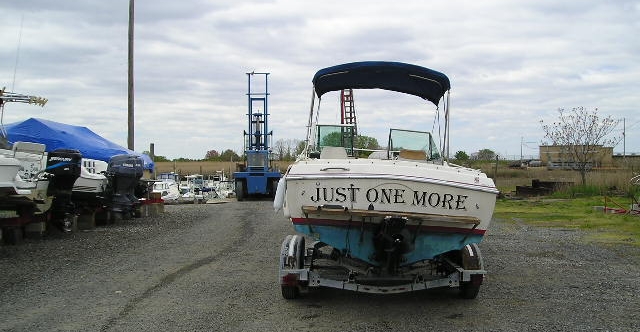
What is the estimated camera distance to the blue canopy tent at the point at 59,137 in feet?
54.7

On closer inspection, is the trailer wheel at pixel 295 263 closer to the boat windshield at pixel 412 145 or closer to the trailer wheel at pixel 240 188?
the boat windshield at pixel 412 145

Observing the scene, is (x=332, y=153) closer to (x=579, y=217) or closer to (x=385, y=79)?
(x=385, y=79)

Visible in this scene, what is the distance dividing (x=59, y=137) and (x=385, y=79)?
39.0ft

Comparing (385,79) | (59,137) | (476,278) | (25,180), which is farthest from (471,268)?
(59,137)

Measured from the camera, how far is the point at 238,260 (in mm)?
9344

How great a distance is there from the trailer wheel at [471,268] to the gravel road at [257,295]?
3.8 inches

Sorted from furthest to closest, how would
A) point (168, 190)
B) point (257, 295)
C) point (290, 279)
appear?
point (168, 190)
point (257, 295)
point (290, 279)

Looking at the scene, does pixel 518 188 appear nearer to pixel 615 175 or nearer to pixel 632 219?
pixel 615 175

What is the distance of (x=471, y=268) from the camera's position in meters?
6.61

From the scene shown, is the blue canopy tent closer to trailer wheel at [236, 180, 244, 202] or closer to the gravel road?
trailer wheel at [236, 180, 244, 202]

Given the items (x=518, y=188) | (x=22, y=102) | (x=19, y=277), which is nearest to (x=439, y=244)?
(x=19, y=277)

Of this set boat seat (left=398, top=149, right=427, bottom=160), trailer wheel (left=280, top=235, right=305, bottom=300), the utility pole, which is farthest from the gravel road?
the utility pole

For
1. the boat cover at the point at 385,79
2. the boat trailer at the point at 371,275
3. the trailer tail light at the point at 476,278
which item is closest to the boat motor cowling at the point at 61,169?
the boat cover at the point at 385,79

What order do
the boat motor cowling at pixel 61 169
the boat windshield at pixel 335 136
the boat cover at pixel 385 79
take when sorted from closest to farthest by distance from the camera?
the boat cover at pixel 385 79
the boat windshield at pixel 335 136
the boat motor cowling at pixel 61 169
